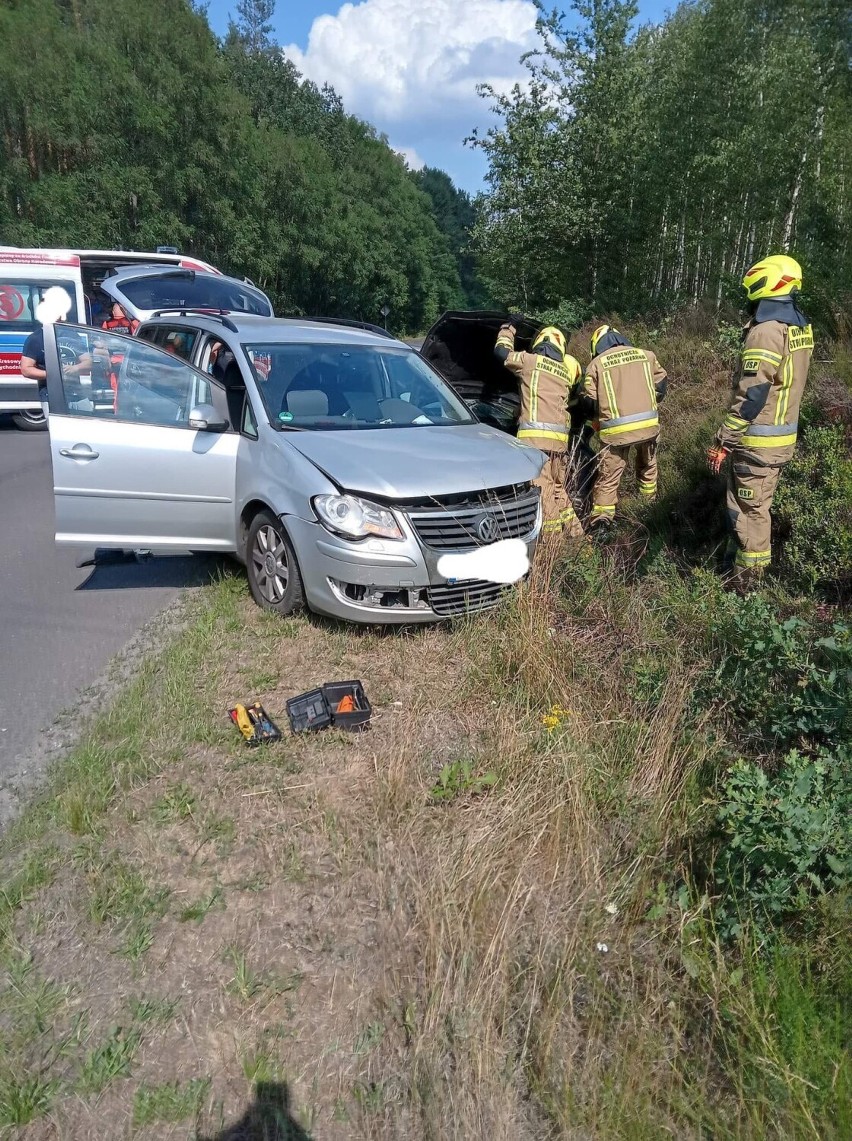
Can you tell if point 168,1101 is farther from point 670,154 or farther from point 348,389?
point 670,154

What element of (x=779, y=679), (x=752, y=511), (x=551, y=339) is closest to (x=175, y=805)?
(x=779, y=679)

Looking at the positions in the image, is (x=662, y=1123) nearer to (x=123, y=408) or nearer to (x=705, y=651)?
(x=705, y=651)

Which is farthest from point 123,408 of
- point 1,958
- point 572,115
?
point 572,115

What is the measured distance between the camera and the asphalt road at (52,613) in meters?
4.29

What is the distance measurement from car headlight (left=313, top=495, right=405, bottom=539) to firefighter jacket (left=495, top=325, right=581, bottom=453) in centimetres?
253

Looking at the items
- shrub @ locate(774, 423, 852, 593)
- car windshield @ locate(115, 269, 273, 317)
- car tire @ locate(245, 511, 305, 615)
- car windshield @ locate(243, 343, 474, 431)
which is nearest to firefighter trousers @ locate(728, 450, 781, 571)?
shrub @ locate(774, 423, 852, 593)

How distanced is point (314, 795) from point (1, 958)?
116 cm

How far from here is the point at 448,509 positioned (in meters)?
4.54

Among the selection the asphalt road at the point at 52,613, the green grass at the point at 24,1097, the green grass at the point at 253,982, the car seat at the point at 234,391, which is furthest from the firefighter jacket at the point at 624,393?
the green grass at the point at 24,1097

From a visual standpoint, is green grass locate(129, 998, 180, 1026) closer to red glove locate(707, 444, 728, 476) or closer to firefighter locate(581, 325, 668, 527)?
red glove locate(707, 444, 728, 476)

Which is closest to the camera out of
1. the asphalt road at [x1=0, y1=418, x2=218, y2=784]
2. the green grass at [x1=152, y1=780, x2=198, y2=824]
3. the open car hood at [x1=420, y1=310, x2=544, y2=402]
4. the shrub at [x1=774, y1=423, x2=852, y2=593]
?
the green grass at [x1=152, y1=780, x2=198, y2=824]

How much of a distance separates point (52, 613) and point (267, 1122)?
4.05m

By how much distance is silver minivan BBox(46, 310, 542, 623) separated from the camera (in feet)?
14.7

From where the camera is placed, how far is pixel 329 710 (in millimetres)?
3838
